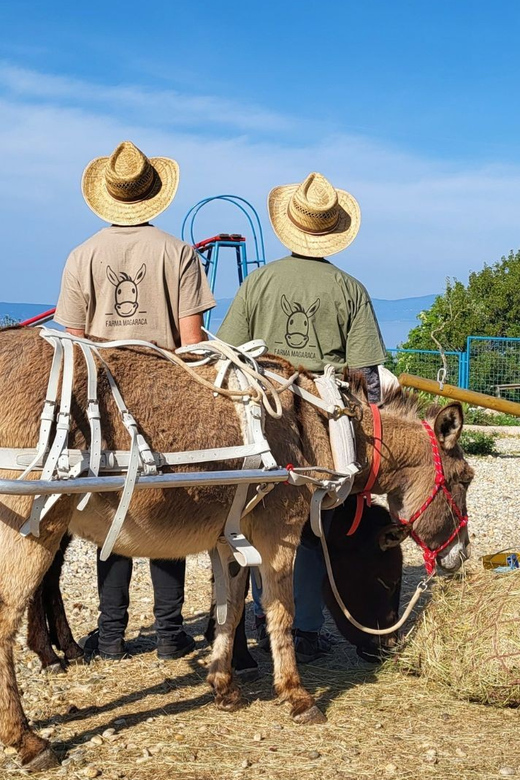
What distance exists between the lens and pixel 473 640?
4.49m

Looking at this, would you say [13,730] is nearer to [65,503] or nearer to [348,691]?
[65,503]

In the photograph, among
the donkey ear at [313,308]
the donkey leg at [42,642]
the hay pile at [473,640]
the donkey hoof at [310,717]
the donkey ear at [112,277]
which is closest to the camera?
the donkey hoof at [310,717]

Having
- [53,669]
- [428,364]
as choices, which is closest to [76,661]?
[53,669]

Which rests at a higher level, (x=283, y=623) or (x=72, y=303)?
(x=72, y=303)

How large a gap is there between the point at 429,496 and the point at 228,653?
4.55ft

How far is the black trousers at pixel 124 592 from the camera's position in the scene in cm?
494

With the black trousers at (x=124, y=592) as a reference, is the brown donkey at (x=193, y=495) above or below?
above

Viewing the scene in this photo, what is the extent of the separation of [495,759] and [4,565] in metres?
2.27

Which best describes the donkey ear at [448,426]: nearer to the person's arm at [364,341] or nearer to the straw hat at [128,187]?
the person's arm at [364,341]

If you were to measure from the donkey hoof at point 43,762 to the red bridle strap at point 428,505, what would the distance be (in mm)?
2214

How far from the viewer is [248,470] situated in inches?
150

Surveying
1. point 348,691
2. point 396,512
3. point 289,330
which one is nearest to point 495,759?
point 348,691

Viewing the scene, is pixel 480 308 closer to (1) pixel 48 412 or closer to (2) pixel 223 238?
(2) pixel 223 238

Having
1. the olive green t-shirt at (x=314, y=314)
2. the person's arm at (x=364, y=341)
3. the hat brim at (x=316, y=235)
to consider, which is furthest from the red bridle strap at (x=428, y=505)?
the hat brim at (x=316, y=235)
